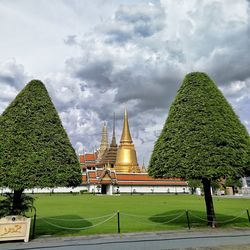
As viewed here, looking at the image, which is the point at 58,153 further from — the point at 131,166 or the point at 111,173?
the point at 131,166

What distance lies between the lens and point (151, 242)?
11664 millimetres

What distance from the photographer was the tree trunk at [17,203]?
42.3ft

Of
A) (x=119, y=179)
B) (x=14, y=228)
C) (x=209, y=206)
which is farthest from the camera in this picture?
(x=119, y=179)

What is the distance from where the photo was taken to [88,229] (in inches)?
614

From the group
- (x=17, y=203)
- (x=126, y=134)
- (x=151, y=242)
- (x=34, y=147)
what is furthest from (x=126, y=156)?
(x=151, y=242)

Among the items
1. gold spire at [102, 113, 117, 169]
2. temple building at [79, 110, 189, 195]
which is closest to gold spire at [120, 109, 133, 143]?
temple building at [79, 110, 189, 195]

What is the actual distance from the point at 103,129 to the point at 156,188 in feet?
155

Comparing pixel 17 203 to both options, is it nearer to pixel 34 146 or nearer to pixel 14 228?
pixel 14 228

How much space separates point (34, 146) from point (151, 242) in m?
6.44

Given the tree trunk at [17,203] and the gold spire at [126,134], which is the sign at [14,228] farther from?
the gold spire at [126,134]

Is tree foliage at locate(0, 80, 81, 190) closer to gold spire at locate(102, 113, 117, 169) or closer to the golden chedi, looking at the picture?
the golden chedi

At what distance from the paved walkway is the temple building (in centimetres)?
5845

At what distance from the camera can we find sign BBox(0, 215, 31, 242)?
12.0 metres

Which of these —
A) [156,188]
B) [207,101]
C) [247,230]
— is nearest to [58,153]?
[207,101]
